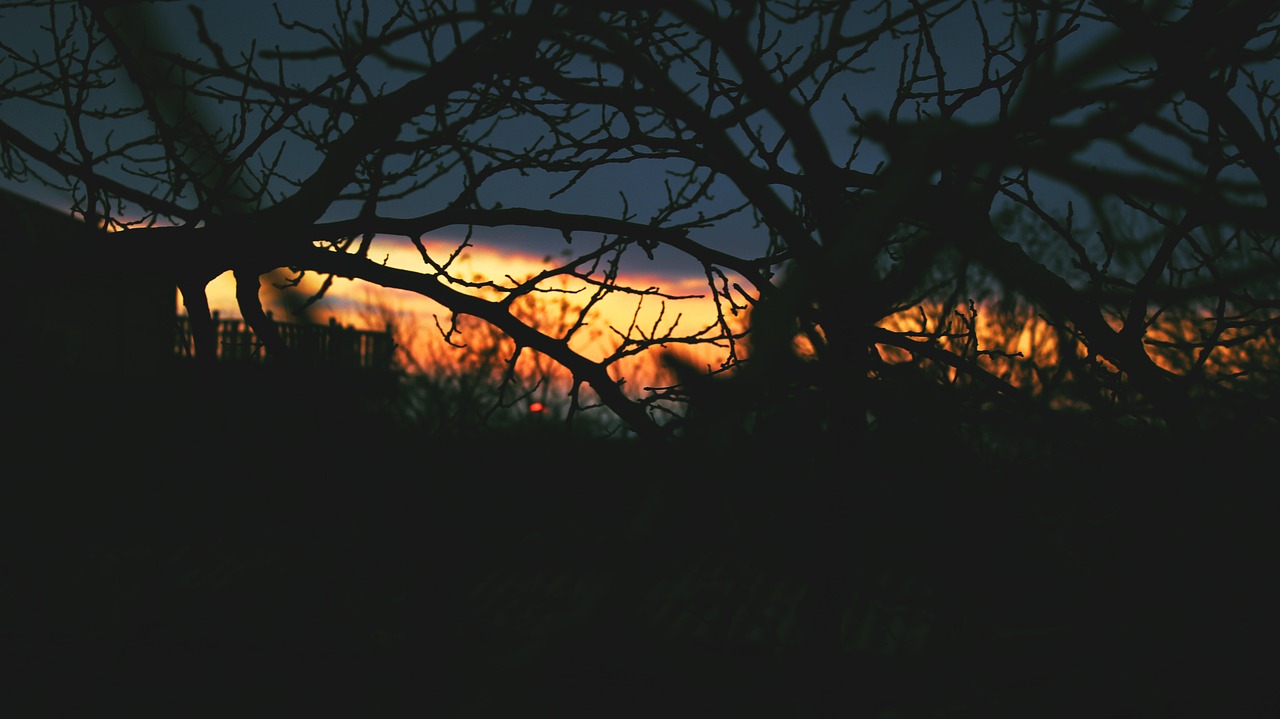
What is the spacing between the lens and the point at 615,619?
45 centimetres

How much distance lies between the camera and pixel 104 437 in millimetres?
13250

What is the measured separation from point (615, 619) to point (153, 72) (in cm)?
100

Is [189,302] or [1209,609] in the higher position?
[189,302]

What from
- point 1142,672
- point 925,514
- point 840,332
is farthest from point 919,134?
point 925,514

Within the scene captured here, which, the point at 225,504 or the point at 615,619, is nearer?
the point at 615,619

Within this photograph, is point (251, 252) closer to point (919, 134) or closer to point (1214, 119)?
point (919, 134)

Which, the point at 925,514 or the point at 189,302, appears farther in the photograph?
the point at 189,302

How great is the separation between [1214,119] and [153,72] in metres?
3.20

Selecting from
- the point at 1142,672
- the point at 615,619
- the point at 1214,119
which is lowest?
the point at 1142,672

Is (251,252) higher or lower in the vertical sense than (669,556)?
higher

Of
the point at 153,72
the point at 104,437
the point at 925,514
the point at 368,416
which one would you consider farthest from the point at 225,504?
the point at 153,72

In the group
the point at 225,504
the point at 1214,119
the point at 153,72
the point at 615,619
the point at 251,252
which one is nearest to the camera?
the point at 615,619

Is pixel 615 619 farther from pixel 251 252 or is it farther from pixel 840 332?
pixel 251 252

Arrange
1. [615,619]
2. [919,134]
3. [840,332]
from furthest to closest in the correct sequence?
[840,332] < [919,134] < [615,619]
